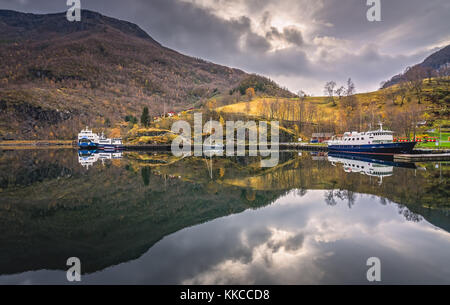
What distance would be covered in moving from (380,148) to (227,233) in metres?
51.1

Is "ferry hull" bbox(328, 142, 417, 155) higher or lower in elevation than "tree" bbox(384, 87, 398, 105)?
lower

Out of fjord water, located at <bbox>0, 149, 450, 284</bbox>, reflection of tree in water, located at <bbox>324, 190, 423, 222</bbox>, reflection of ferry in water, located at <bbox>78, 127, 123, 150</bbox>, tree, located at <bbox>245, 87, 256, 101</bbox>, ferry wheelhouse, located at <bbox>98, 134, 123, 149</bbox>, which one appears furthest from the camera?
tree, located at <bbox>245, 87, 256, 101</bbox>

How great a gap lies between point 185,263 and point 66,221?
9224 millimetres

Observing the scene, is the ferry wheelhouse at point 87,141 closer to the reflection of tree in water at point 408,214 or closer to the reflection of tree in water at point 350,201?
the reflection of tree in water at point 350,201

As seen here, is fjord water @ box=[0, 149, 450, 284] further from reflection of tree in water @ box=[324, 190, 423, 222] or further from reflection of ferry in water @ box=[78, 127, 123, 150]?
reflection of ferry in water @ box=[78, 127, 123, 150]

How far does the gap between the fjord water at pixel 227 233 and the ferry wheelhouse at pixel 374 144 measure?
27.5m

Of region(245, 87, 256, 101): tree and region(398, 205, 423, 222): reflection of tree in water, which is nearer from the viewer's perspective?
region(398, 205, 423, 222): reflection of tree in water

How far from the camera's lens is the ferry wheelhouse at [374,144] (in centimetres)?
4791

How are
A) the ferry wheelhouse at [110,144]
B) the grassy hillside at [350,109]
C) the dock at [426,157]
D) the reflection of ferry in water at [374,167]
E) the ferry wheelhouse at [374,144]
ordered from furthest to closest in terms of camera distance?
the grassy hillside at [350,109] < the ferry wheelhouse at [110,144] < the ferry wheelhouse at [374,144] < the dock at [426,157] < the reflection of ferry in water at [374,167]

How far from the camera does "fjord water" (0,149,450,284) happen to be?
877 cm

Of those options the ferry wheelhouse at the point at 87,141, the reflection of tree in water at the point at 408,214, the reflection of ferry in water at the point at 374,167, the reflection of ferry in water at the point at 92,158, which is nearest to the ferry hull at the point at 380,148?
the reflection of ferry in water at the point at 374,167

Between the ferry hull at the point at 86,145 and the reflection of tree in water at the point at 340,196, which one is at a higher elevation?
the ferry hull at the point at 86,145

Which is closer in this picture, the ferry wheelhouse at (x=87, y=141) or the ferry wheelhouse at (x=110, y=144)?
the ferry wheelhouse at (x=110, y=144)

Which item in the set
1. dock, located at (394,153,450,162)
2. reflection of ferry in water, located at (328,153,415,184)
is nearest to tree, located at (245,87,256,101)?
dock, located at (394,153,450,162)
